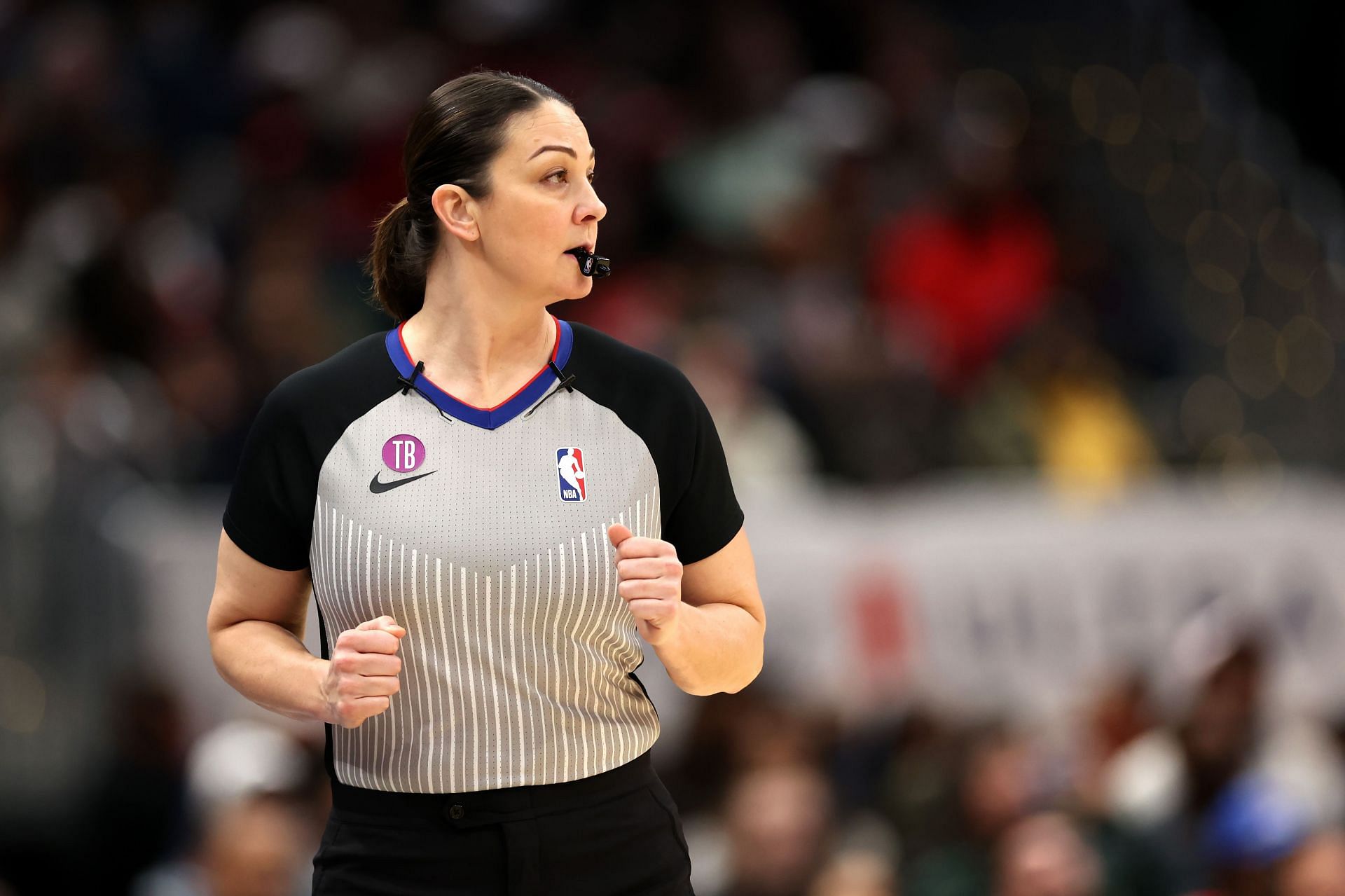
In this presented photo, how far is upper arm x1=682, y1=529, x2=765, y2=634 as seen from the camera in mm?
2906

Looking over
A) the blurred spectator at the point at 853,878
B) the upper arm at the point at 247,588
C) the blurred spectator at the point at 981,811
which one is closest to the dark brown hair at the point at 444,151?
the upper arm at the point at 247,588

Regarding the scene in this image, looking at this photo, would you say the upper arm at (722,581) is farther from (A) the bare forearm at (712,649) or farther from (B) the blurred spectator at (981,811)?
(B) the blurred spectator at (981,811)

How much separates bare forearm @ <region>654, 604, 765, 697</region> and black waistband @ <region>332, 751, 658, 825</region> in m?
0.20

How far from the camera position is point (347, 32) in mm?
10242

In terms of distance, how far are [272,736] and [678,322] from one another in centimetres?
294

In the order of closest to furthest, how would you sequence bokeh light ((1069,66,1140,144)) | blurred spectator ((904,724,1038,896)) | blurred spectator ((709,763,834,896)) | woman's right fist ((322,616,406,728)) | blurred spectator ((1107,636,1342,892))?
woman's right fist ((322,616,406,728))
blurred spectator ((1107,636,1342,892))
blurred spectator ((709,763,834,896))
blurred spectator ((904,724,1038,896))
bokeh light ((1069,66,1140,144))

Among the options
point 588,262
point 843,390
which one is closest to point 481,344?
point 588,262

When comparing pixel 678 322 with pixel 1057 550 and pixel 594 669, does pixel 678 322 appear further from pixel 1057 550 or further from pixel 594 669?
pixel 594 669

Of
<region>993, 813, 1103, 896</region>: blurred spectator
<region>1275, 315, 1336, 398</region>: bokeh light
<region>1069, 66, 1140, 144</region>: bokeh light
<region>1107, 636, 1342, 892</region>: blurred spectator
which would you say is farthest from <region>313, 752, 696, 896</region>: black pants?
<region>1069, 66, 1140, 144</region>: bokeh light

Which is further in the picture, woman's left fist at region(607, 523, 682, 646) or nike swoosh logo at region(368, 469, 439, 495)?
nike swoosh logo at region(368, 469, 439, 495)

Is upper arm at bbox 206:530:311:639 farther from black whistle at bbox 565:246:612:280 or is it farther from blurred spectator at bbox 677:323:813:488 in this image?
blurred spectator at bbox 677:323:813:488

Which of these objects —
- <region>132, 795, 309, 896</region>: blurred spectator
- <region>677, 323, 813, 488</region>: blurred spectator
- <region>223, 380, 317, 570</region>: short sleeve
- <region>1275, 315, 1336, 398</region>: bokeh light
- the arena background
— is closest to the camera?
<region>223, 380, 317, 570</region>: short sleeve

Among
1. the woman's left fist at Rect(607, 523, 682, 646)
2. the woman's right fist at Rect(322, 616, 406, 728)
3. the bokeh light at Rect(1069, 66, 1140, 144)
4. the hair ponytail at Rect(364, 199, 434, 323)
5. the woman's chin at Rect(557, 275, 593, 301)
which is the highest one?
the bokeh light at Rect(1069, 66, 1140, 144)

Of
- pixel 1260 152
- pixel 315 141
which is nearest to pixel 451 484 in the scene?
pixel 315 141
